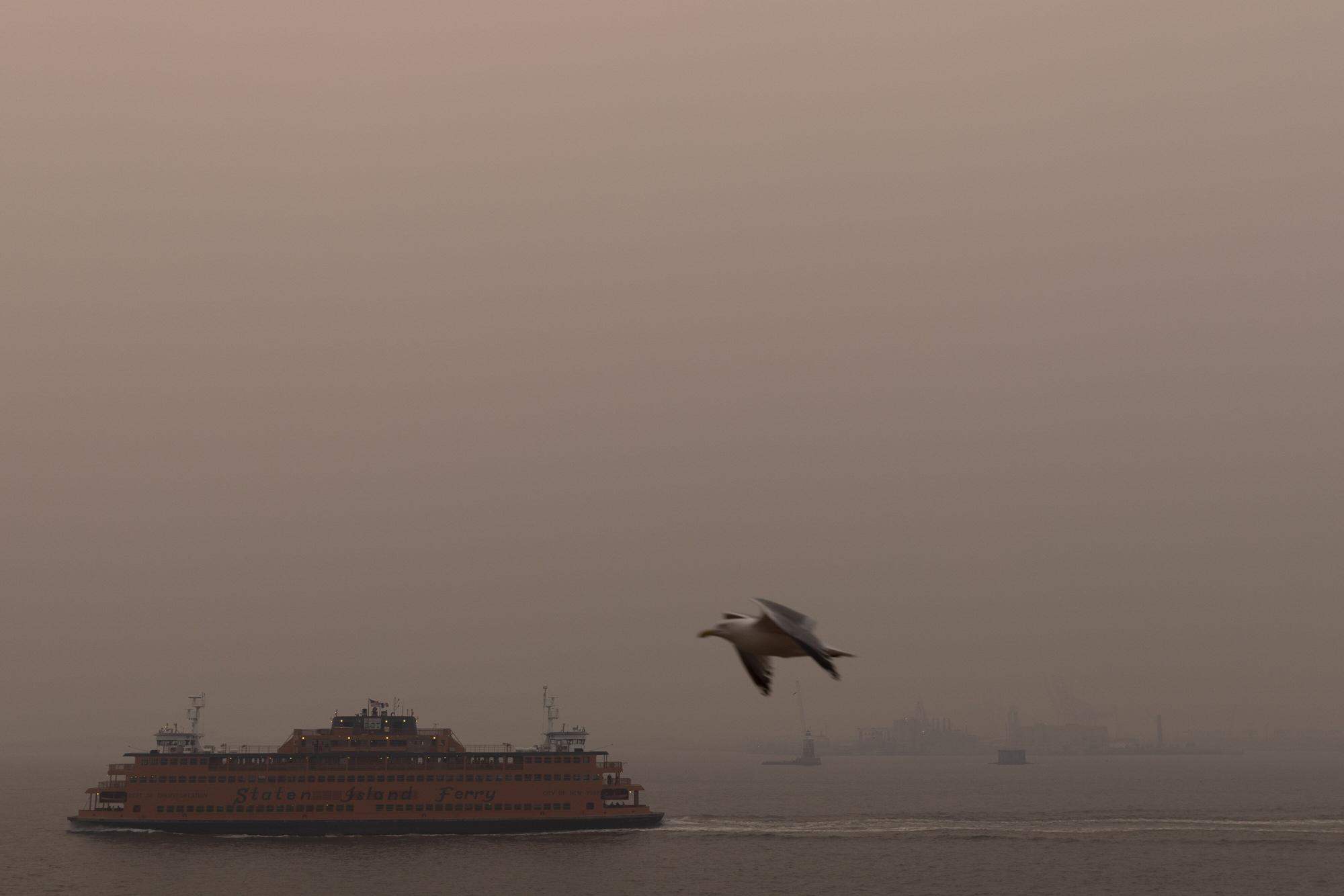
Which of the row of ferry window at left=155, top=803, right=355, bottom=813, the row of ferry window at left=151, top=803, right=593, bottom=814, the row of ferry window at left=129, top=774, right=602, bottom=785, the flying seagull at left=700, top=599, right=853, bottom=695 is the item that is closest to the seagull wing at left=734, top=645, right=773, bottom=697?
the flying seagull at left=700, top=599, right=853, bottom=695

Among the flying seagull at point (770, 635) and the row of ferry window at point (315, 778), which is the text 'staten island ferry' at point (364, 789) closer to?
the row of ferry window at point (315, 778)

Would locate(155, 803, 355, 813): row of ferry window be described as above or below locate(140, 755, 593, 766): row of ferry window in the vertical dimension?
Result: below

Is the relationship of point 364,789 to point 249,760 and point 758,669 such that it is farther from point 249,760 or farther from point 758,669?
point 758,669

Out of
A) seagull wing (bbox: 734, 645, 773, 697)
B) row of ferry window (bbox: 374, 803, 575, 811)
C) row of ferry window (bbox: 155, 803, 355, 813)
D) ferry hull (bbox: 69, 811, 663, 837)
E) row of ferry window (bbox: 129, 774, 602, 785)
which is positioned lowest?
ferry hull (bbox: 69, 811, 663, 837)

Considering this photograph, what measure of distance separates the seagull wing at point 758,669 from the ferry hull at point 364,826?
239 feet

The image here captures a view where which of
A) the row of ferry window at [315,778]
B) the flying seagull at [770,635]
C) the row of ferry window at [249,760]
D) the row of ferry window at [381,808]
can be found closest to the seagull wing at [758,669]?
the flying seagull at [770,635]

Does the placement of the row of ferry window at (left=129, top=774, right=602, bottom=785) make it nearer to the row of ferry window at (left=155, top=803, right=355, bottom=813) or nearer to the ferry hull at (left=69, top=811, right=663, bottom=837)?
the row of ferry window at (left=155, top=803, right=355, bottom=813)

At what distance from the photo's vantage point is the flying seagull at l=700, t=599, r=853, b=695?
25.2 ft

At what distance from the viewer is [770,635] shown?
827 cm

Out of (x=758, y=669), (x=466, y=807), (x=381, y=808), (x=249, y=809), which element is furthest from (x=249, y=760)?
(x=758, y=669)

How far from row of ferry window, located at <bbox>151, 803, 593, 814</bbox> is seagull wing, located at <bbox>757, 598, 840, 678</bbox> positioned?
7448cm

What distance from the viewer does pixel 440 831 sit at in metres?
79.1

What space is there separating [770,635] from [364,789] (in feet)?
255

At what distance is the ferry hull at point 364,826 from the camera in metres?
79.0
